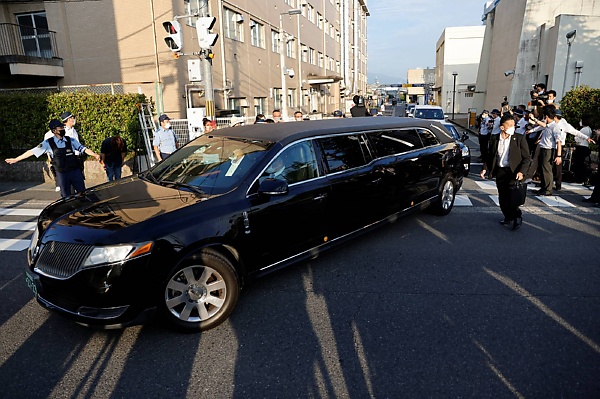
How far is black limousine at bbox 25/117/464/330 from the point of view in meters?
3.06

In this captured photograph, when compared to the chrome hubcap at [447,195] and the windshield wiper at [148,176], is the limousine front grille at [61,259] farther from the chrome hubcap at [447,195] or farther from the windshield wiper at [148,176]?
the chrome hubcap at [447,195]

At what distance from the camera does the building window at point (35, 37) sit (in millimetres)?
15477

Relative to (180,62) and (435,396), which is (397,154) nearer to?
(435,396)

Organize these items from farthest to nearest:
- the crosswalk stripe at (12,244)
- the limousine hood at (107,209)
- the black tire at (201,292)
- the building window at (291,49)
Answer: the building window at (291,49) → the crosswalk stripe at (12,244) → the black tire at (201,292) → the limousine hood at (107,209)

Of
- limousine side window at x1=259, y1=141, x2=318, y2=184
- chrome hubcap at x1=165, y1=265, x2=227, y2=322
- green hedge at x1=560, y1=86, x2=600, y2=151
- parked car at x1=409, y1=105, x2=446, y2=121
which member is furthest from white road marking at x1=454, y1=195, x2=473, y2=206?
parked car at x1=409, y1=105, x2=446, y2=121

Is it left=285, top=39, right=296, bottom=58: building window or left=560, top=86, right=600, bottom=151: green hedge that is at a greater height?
left=285, top=39, right=296, bottom=58: building window

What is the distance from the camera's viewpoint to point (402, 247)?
211 inches

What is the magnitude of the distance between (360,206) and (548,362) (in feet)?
8.04

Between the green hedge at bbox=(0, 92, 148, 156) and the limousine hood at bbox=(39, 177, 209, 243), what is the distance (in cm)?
774


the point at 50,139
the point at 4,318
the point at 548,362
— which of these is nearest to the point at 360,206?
the point at 548,362

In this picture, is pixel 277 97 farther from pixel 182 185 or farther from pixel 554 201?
pixel 182 185

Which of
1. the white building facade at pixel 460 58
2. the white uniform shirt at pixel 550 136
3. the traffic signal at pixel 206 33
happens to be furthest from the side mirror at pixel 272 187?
the white building facade at pixel 460 58

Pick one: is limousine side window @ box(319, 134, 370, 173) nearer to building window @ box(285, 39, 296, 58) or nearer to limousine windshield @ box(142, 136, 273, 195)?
limousine windshield @ box(142, 136, 273, 195)

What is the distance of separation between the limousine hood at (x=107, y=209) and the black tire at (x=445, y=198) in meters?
4.29
